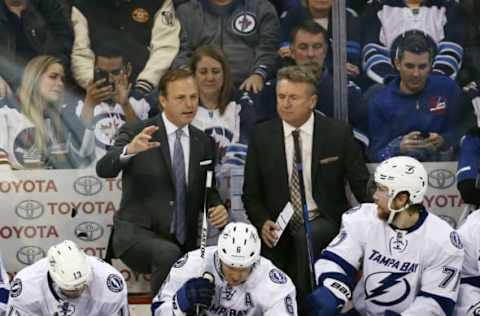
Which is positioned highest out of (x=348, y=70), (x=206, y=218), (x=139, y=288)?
(x=348, y=70)

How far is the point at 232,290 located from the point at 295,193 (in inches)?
41.7

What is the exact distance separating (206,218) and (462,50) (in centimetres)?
184

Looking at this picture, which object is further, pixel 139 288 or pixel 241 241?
pixel 139 288

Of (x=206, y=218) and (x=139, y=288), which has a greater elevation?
(x=206, y=218)

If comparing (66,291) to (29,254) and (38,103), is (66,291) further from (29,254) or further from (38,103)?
(38,103)

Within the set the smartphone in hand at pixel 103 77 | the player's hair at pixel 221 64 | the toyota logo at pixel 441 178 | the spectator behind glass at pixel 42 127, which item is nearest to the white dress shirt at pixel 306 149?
the player's hair at pixel 221 64

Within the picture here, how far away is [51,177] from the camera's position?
8.01 meters

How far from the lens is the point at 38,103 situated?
26.2ft

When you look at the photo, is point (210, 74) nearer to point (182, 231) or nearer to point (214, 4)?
point (214, 4)

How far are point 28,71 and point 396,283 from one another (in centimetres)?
259

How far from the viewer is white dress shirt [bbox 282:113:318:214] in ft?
25.3

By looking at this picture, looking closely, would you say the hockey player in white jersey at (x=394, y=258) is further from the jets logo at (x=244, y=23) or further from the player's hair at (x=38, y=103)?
the player's hair at (x=38, y=103)

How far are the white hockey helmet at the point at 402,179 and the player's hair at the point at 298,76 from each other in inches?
35.8

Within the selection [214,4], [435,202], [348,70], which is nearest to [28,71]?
[214,4]
